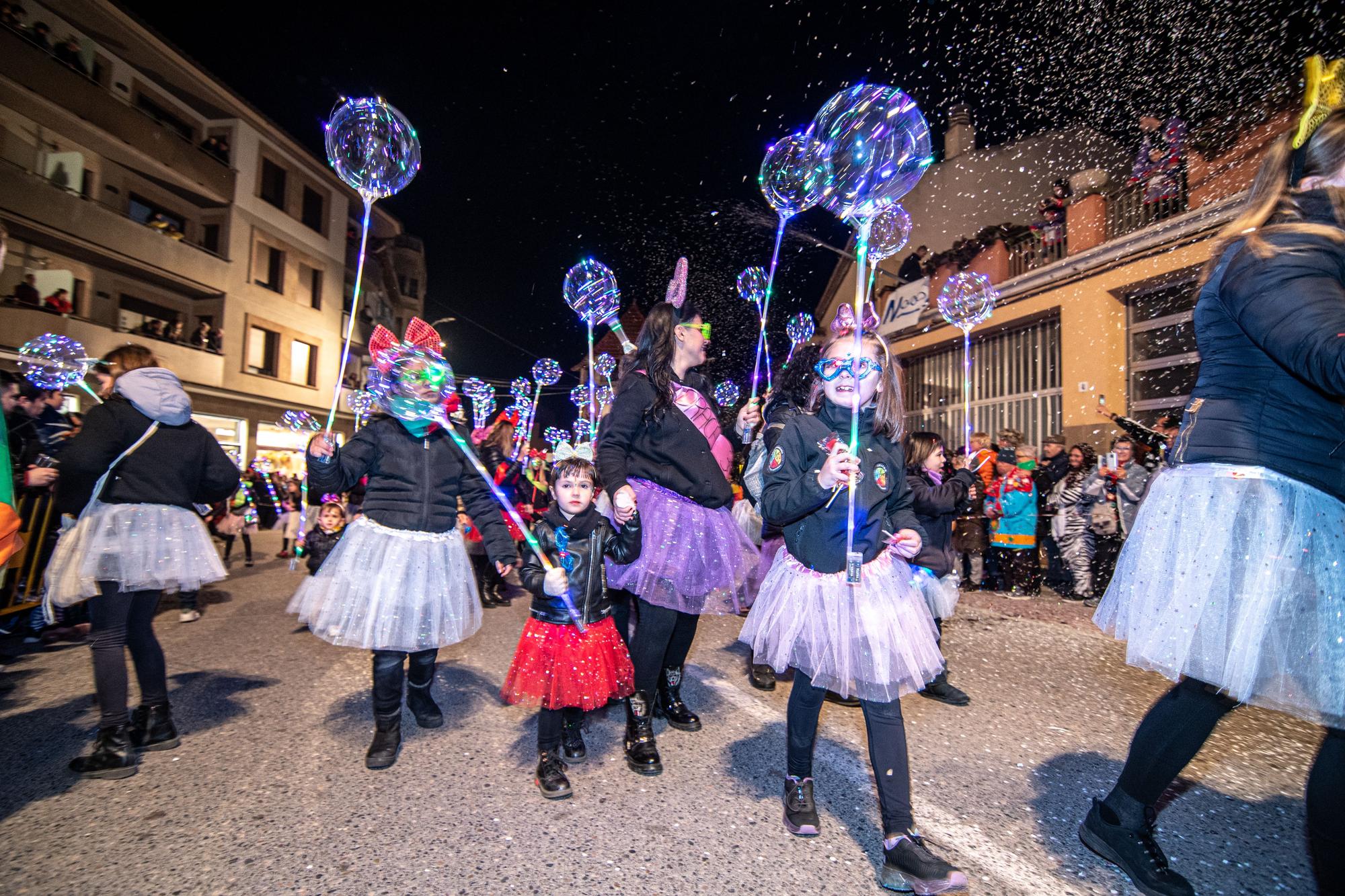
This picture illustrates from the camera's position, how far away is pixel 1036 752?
319 cm

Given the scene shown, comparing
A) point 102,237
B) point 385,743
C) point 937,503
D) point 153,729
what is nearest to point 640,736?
point 385,743

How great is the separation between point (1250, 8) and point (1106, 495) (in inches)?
197

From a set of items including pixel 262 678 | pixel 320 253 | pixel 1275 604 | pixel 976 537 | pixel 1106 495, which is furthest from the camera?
pixel 320 253

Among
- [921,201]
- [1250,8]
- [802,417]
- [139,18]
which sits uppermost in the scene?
[139,18]

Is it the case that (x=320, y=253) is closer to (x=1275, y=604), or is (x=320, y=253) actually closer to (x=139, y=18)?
(x=139, y=18)

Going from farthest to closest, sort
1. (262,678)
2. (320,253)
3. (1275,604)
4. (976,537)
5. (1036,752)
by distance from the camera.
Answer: (320,253), (976,537), (262,678), (1036,752), (1275,604)

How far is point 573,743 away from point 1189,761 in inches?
93.8

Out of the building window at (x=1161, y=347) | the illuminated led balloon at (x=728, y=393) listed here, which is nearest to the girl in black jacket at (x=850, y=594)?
the illuminated led balloon at (x=728, y=393)

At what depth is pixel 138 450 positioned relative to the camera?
3256 mm

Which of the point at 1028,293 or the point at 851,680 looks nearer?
the point at 851,680

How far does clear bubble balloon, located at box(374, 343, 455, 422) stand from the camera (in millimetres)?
3086

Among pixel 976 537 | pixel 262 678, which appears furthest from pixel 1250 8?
pixel 262 678

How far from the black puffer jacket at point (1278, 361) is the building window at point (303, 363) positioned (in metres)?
28.1

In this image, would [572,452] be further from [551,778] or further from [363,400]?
[551,778]
